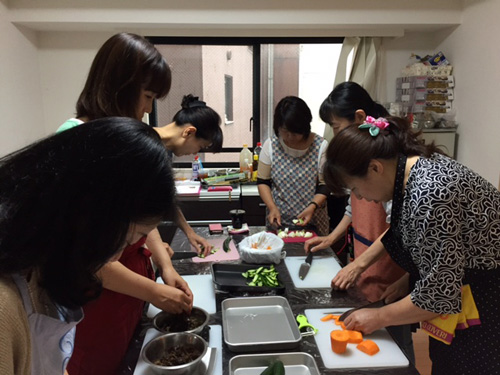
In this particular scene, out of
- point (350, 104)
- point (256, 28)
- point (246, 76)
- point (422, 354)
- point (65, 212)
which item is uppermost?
point (256, 28)

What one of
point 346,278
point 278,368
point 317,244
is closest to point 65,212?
point 278,368

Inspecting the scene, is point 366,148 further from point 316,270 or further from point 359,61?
point 359,61

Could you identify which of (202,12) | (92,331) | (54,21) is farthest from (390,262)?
(54,21)

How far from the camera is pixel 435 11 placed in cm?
289

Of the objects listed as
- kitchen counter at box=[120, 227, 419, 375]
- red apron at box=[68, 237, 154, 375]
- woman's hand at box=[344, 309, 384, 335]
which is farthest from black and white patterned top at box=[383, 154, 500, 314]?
red apron at box=[68, 237, 154, 375]

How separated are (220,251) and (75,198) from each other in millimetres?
1240

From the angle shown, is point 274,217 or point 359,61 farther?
point 359,61

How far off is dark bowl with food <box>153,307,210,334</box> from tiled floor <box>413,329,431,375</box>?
1.51 m

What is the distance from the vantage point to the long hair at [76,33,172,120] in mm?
1169

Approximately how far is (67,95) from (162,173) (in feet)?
10.3

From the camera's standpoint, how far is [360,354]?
3.44ft

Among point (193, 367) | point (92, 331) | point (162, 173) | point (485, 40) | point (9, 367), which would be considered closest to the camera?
point (9, 367)

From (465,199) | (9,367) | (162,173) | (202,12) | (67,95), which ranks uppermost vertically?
(202,12)

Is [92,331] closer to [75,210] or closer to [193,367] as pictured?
[193,367]
